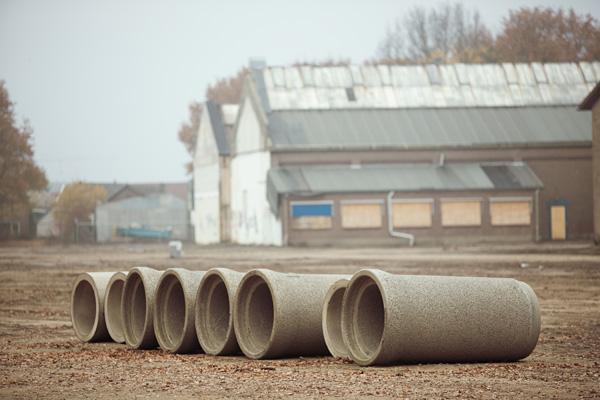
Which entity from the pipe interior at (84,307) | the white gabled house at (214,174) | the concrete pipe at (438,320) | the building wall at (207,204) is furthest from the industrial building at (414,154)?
the concrete pipe at (438,320)

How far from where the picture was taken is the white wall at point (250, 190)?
5256 centimetres

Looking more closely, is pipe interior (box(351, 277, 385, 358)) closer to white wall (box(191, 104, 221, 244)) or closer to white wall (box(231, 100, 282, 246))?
white wall (box(231, 100, 282, 246))

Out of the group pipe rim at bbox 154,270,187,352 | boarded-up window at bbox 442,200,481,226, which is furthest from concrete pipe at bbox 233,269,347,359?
boarded-up window at bbox 442,200,481,226

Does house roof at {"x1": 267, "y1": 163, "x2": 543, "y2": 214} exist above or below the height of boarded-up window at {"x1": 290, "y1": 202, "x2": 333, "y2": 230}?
above

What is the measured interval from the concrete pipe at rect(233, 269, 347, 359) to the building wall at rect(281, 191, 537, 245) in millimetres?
37869

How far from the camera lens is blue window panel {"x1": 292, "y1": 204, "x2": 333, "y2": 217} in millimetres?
50375

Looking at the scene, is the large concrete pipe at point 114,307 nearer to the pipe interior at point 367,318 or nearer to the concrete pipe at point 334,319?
the concrete pipe at point 334,319

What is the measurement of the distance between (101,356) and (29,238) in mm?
60490

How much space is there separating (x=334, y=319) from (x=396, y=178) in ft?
132

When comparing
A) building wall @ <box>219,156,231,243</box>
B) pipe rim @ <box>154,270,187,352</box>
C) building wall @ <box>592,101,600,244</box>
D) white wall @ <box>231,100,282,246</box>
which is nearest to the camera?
pipe rim @ <box>154,270,187,352</box>

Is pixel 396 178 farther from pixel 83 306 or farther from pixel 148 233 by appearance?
pixel 83 306

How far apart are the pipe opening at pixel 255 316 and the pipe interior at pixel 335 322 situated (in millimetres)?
861

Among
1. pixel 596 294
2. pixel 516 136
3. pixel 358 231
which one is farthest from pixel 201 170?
pixel 596 294

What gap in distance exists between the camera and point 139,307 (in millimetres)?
14023
